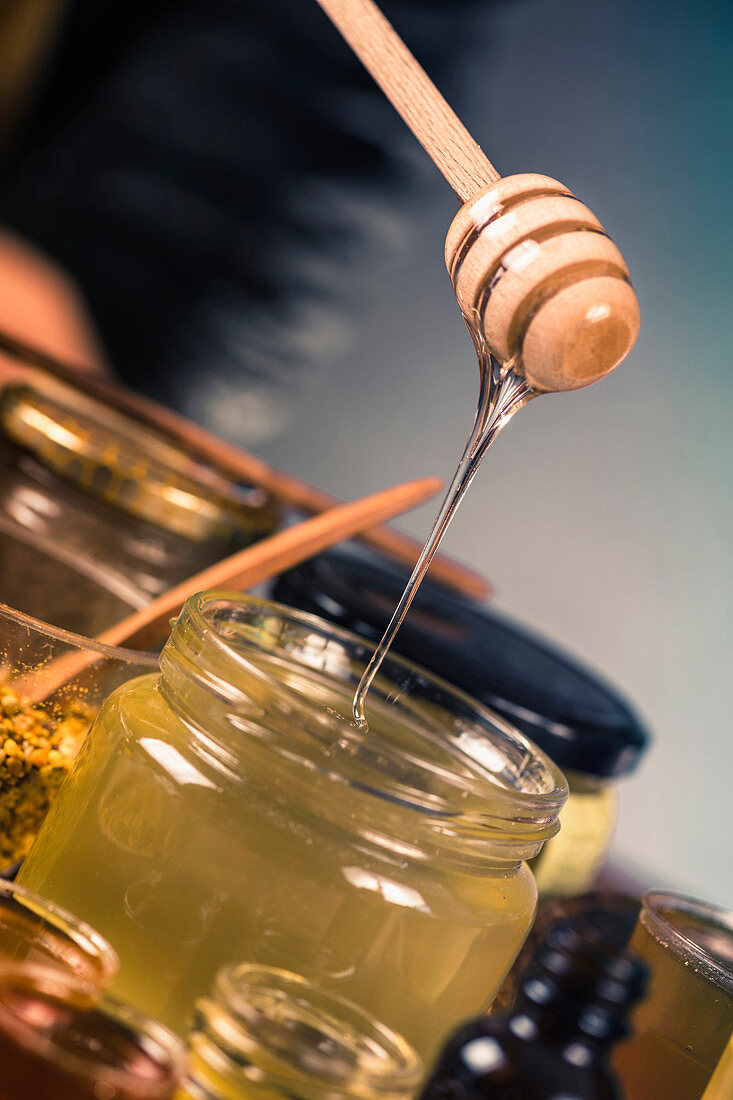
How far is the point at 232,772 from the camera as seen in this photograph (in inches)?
9.7

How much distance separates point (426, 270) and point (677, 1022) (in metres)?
1.09

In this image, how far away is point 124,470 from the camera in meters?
0.45

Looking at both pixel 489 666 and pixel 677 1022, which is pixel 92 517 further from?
pixel 677 1022

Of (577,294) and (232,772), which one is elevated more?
(577,294)

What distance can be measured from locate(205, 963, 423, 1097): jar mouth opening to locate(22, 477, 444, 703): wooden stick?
0.11m

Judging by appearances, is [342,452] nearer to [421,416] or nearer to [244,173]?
[421,416]

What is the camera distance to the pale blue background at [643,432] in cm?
103

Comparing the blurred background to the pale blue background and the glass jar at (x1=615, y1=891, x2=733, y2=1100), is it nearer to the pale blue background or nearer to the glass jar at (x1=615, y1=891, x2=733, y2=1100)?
the pale blue background

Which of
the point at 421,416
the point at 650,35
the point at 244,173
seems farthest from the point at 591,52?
the point at 244,173

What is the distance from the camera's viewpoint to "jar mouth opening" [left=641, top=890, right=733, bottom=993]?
11.8 inches

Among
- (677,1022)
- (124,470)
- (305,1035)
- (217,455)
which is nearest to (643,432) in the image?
(217,455)

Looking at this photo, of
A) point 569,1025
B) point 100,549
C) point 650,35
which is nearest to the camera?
point 569,1025

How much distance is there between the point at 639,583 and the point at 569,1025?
2.98 ft

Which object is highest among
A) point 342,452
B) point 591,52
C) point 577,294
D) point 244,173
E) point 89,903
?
point 591,52
